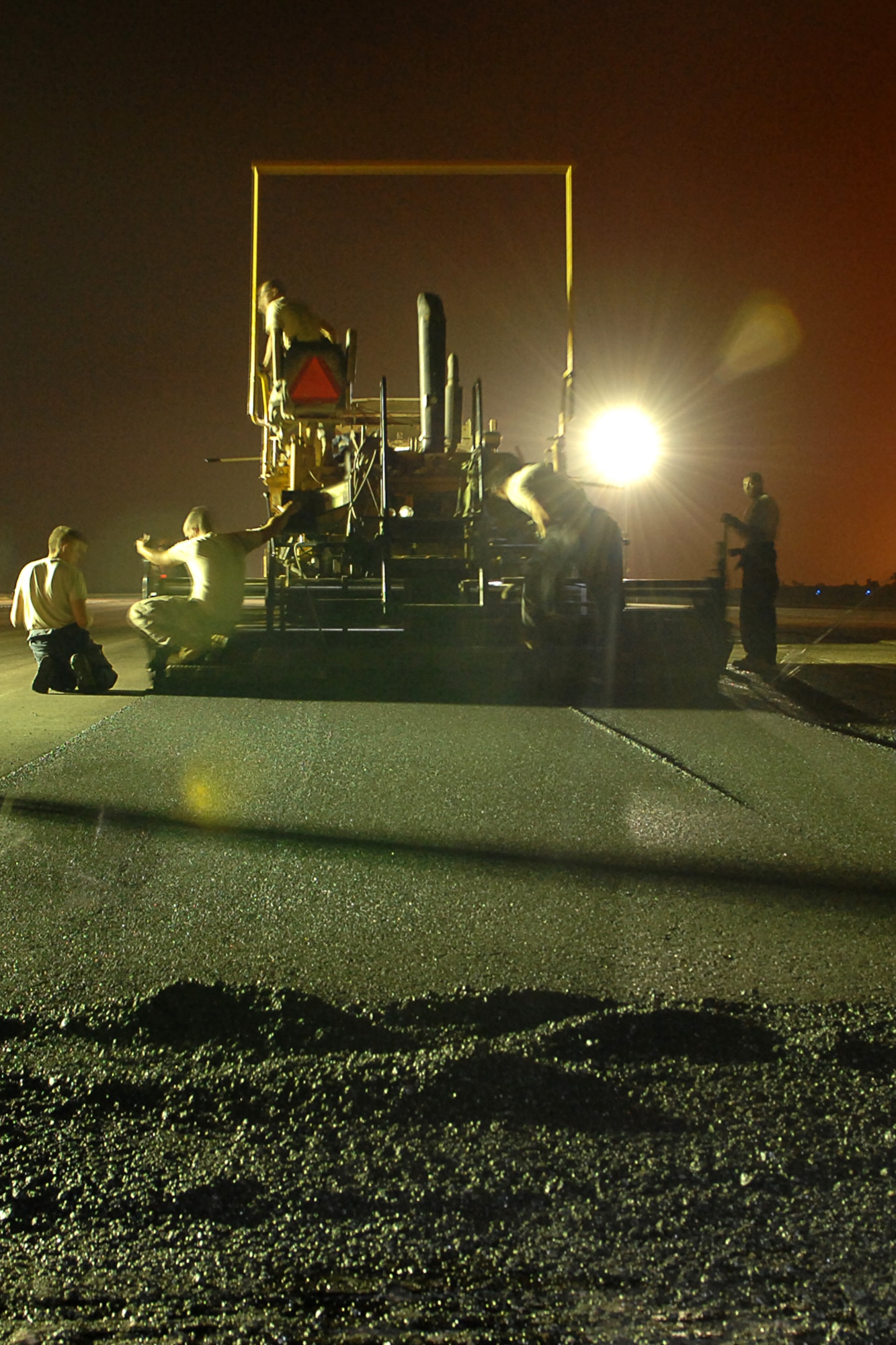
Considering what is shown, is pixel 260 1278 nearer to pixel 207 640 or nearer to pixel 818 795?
pixel 818 795

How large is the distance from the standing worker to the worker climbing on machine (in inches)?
182

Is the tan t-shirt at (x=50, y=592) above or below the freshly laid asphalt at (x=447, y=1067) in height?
above

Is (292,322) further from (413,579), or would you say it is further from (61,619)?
(61,619)

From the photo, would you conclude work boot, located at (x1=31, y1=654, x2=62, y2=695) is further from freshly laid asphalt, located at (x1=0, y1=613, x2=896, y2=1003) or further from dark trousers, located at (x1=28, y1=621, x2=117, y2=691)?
freshly laid asphalt, located at (x1=0, y1=613, x2=896, y2=1003)

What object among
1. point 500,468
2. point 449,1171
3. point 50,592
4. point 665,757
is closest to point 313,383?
point 500,468

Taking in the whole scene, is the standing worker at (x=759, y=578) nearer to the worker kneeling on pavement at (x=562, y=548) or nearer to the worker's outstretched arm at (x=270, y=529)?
the worker kneeling on pavement at (x=562, y=548)

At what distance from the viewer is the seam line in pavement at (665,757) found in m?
6.04

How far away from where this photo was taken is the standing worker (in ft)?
38.7

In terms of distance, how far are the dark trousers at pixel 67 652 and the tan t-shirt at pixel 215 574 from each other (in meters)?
1.01

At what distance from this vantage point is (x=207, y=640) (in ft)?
33.7

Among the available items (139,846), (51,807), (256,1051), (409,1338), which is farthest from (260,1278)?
(51,807)

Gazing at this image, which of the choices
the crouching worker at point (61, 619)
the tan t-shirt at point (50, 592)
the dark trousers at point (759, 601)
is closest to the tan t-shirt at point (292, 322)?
the crouching worker at point (61, 619)

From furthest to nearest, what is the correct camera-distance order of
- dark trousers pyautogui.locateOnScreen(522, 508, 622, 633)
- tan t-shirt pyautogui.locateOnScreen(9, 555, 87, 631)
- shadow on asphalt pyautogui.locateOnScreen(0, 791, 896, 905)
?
dark trousers pyautogui.locateOnScreen(522, 508, 622, 633) → tan t-shirt pyautogui.locateOnScreen(9, 555, 87, 631) → shadow on asphalt pyautogui.locateOnScreen(0, 791, 896, 905)

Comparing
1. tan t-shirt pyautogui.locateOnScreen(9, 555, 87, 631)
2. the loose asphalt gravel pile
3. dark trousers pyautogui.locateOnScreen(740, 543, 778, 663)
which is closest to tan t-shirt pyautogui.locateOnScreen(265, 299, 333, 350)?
tan t-shirt pyautogui.locateOnScreen(9, 555, 87, 631)
